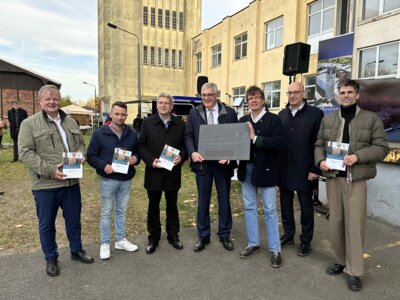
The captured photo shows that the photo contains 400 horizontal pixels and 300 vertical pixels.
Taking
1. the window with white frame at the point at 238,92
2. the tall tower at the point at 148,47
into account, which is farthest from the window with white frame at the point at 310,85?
the tall tower at the point at 148,47

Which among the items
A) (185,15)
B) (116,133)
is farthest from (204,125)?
(185,15)

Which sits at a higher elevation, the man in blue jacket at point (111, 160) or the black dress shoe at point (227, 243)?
the man in blue jacket at point (111, 160)

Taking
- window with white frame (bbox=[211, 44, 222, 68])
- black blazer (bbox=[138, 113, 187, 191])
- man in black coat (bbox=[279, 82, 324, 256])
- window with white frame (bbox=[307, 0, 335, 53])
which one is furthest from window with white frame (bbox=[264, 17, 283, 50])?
black blazer (bbox=[138, 113, 187, 191])

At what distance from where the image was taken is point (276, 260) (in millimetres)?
3818

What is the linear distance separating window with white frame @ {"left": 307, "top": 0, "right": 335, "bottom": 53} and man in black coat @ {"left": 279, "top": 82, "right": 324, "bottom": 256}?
14807 mm

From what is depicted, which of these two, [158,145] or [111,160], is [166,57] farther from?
[111,160]

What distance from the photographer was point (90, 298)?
10.2 feet

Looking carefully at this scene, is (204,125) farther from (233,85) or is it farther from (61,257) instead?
(233,85)

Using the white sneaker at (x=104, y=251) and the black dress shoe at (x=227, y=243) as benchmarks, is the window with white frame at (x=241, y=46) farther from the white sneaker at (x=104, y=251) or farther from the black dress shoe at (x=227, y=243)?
the white sneaker at (x=104, y=251)

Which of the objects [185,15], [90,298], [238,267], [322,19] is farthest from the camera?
[185,15]

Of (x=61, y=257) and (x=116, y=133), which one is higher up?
(x=116, y=133)

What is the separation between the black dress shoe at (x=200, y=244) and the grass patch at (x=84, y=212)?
101 centimetres

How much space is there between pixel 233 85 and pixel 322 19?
10190 mm

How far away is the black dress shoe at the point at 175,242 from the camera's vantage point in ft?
14.2
